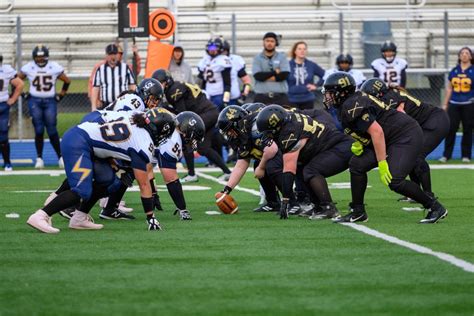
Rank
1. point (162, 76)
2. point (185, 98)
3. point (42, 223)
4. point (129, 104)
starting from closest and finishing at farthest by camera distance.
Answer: point (42, 223)
point (129, 104)
point (162, 76)
point (185, 98)

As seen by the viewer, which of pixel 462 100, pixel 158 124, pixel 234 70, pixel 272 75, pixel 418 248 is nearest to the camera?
pixel 418 248

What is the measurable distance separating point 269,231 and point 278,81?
805 cm

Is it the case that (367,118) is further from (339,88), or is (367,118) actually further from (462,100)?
Result: (462,100)

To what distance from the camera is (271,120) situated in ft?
31.9

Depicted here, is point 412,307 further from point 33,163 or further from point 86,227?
point 33,163

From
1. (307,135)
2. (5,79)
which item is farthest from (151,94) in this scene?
(5,79)

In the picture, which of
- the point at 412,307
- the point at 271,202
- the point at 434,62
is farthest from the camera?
the point at 434,62

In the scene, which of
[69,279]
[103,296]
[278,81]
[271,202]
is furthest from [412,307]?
[278,81]

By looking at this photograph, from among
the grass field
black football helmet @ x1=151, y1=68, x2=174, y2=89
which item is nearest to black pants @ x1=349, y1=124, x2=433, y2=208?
the grass field

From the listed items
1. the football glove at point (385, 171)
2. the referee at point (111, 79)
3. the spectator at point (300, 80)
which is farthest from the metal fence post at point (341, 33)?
the football glove at point (385, 171)

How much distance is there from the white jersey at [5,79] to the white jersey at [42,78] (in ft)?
0.64

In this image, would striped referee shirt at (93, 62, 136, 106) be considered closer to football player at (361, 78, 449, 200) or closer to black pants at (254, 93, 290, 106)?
black pants at (254, 93, 290, 106)

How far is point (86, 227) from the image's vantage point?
9555 mm

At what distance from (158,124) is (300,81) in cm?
877
